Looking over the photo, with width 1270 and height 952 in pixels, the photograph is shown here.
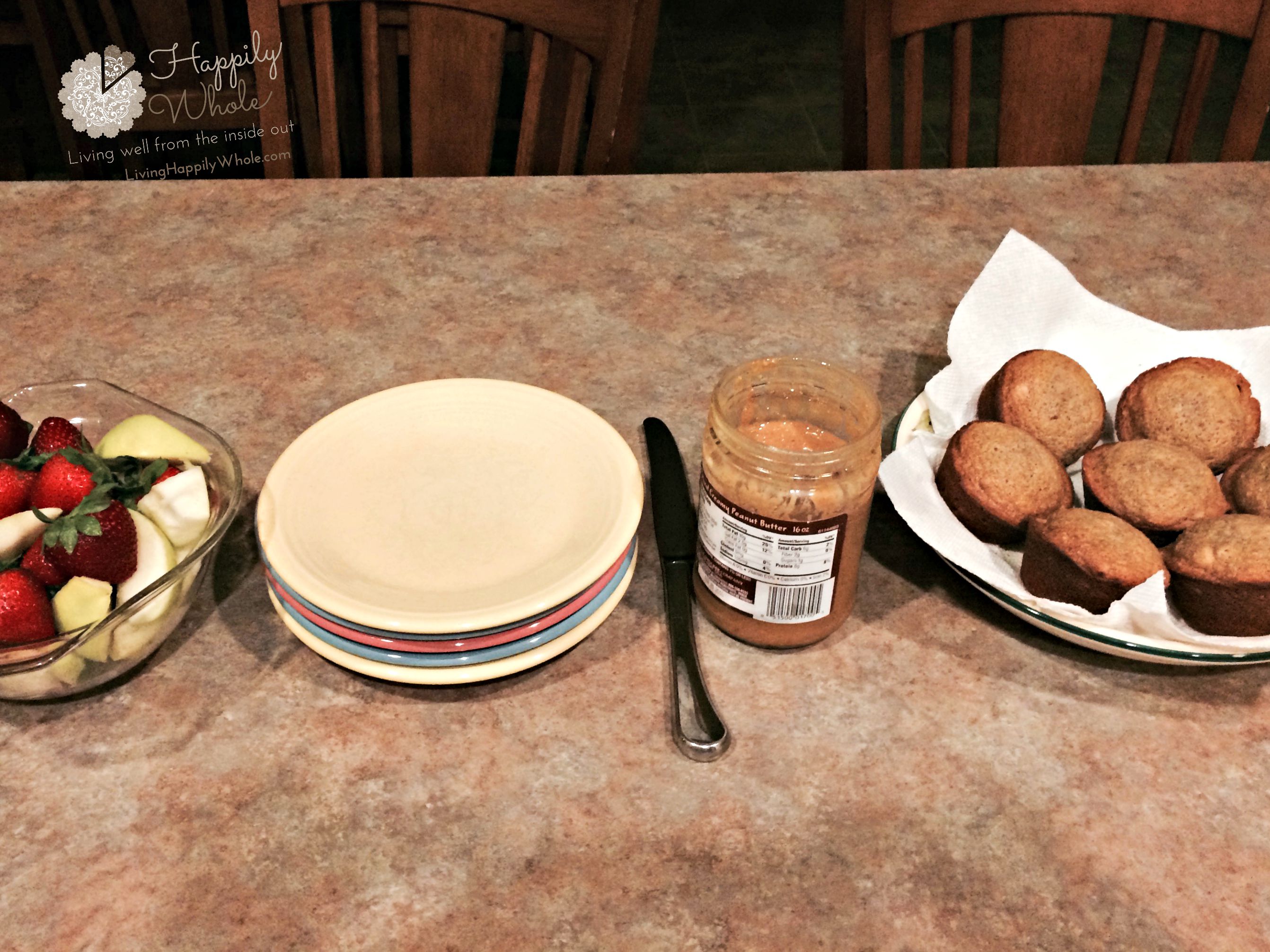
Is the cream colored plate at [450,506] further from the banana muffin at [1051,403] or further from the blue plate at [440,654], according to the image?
the banana muffin at [1051,403]

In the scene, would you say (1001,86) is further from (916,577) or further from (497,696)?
(497,696)

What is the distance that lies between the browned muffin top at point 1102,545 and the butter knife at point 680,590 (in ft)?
0.76

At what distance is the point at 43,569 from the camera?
2.15 feet

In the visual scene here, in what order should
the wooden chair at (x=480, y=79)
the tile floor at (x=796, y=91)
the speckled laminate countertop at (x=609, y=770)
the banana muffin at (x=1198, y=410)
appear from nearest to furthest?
the speckled laminate countertop at (x=609, y=770) < the banana muffin at (x=1198, y=410) < the wooden chair at (x=480, y=79) < the tile floor at (x=796, y=91)

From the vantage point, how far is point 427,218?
117 cm

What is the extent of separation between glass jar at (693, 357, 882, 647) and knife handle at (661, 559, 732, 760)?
16 mm

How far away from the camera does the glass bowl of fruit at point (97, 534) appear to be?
2.10 feet

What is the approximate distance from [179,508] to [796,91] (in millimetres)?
3071

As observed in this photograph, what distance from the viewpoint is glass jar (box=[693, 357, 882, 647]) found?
653 millimetres

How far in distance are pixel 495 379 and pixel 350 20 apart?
2056 millimetres

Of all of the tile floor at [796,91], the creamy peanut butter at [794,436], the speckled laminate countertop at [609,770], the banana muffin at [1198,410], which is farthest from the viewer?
the tile floor at [796,91]

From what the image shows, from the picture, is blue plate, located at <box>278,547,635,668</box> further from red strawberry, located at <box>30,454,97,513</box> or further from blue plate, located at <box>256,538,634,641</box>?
red strawberry, located at <box>30,454,97,513</box>

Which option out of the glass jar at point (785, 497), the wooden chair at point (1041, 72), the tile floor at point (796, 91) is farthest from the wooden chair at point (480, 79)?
the tile floor at point (796, 91)

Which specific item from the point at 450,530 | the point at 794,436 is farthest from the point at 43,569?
the point at 794,436
